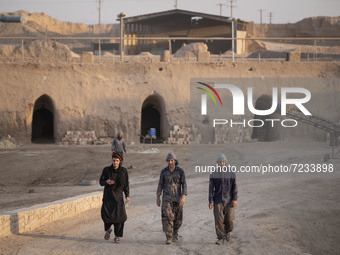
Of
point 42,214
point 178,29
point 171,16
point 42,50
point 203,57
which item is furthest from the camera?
point 178,29

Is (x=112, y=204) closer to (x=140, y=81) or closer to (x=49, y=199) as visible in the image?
(x=49, y=199)

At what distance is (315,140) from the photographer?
2720cm

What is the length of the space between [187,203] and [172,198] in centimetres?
367

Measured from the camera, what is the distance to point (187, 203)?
12.5 metres

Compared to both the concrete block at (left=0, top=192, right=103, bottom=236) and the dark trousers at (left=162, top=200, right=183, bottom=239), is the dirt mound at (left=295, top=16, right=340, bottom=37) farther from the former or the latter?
the dark trousers at (left=162, top=200, right=183, bottom=239)

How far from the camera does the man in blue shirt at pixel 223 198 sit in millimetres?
8836

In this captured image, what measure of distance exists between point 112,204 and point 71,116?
1828cm

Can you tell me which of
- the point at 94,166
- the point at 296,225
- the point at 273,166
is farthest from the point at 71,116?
the point at 296,225

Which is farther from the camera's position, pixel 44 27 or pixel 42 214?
pixel 44 27

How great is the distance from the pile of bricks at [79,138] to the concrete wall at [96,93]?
26cm

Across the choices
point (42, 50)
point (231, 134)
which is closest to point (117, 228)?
point (231, 134)

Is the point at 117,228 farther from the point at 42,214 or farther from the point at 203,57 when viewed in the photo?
the point at 203,57

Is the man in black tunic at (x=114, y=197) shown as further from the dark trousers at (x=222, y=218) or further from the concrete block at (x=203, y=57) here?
the concrete block at (x=203, y=57)

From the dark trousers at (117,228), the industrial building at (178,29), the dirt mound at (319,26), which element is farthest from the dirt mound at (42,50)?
the dirt mound at (319,26)
